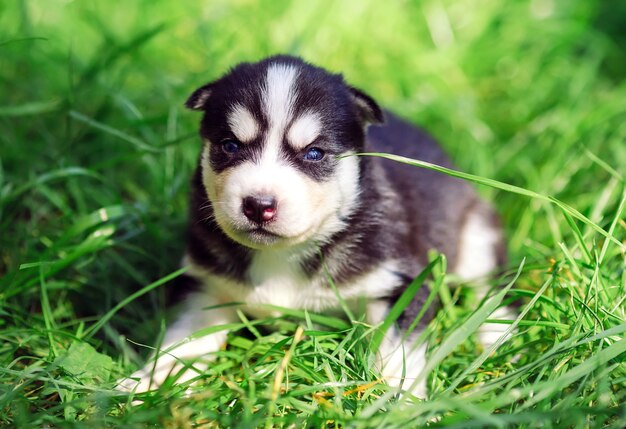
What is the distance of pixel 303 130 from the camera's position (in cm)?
356

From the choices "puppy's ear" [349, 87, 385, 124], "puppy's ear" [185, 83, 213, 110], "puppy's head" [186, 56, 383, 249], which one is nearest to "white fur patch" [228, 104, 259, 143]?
"puppy's head" [186, 56, 383, 249]

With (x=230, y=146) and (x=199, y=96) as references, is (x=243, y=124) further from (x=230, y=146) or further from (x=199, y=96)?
(x=199, y=96)

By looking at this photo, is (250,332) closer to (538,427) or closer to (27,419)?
(27,419)

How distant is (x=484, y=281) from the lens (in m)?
4.61

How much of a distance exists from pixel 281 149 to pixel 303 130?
0.15m

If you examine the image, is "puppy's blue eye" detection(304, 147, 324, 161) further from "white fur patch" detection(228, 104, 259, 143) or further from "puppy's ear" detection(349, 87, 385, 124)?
"puppy's ear" detection(349, 87, 385, 124)

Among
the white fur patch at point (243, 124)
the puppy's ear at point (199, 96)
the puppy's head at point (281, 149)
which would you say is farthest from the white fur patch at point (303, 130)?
A: the puppy's ear at point (199, 96)

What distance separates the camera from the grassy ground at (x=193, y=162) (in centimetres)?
327

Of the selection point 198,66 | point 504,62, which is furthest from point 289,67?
point 504,62

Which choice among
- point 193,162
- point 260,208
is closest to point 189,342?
point 260,208

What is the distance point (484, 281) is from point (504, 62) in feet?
11.7

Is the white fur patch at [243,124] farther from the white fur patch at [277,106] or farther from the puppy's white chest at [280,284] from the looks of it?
the puppy's white chest at [280,284]

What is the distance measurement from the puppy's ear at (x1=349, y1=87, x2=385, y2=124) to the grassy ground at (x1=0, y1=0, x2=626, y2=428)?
2.91ft

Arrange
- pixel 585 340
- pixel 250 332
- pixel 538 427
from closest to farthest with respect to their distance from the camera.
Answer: pixel 538 427 < pixel 585 340 < pixel 250 332
